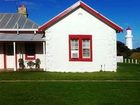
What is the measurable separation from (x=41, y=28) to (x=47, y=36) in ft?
2.35

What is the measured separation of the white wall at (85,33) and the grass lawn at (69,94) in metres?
8.64

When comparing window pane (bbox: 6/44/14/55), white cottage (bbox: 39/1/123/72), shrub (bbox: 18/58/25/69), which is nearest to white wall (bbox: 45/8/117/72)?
white cottage (bbox: 39/1/123/72)

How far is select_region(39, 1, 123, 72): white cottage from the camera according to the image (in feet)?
90.1

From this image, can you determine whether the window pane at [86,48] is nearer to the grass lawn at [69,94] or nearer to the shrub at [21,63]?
the shrub at [21,63]

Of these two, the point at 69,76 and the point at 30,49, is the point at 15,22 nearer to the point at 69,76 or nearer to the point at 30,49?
the point at 30,49

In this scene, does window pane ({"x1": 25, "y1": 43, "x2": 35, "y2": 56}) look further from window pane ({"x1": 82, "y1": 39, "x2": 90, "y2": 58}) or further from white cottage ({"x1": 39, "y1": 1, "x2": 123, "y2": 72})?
window pane ({"x1": 82, "y1": 39, "x2": 90, "y2": 58})

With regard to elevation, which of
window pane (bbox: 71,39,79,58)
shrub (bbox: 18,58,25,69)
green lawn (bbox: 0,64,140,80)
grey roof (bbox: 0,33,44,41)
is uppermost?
grey roof (bbox: 0,33,44,41)

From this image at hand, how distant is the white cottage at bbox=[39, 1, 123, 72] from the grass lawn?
866 centimetres

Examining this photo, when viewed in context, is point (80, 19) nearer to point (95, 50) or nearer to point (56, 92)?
point (95, 50)

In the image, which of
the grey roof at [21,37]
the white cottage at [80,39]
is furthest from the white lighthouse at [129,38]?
the white cottage at [80,39]

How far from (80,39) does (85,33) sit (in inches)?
22.1

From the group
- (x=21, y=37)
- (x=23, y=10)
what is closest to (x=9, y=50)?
(x=21, y=37)

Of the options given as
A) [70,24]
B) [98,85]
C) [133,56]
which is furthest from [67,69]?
[133,56]

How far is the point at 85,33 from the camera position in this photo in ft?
90.4
